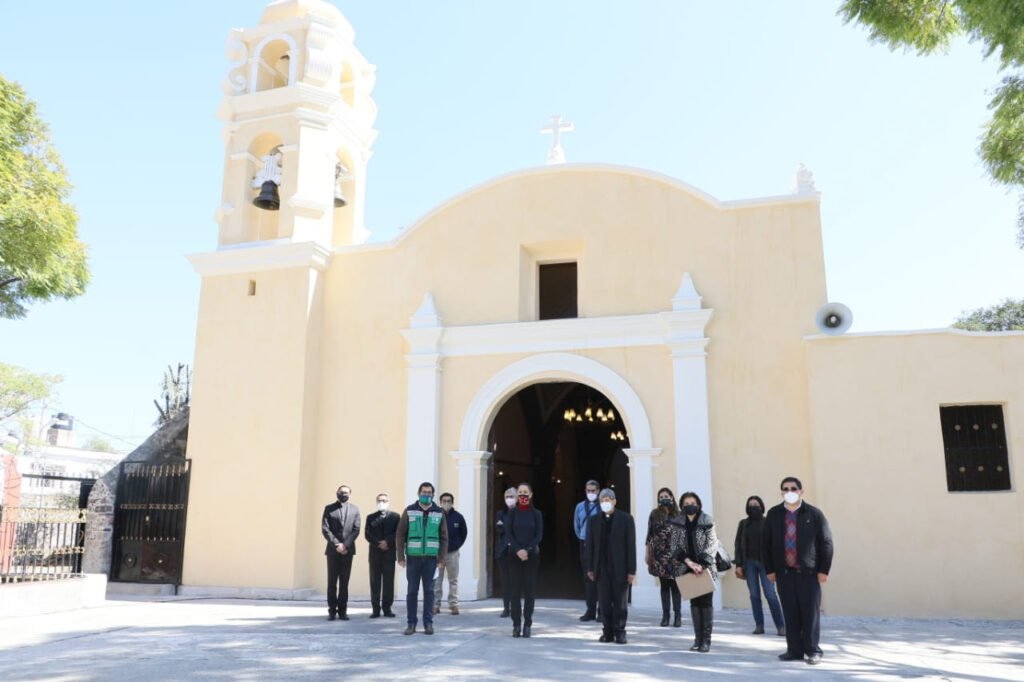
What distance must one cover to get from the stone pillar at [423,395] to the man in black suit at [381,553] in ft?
7.31

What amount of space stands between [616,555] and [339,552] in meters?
3.53

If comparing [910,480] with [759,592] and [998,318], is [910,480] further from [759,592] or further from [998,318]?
A: [998,318]

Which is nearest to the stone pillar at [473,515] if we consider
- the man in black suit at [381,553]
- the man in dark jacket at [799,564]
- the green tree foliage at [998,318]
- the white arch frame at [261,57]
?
the man in black suit at [381,553]

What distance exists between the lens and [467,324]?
41.4ft

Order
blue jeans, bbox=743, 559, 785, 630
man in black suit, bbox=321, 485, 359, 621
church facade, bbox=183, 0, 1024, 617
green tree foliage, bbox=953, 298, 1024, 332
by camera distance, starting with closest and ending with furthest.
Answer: blue jeans, bbox=743, 559, 785, 630, man in black suit, bbox=321, 485, 359, 621, church facade, bbox=183, 0, 1024, 617, green tree foliage, bbox=953, 298, 1024, 332

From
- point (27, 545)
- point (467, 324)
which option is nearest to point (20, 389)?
point (27, 545)

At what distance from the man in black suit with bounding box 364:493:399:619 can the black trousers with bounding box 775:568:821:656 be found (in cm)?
467

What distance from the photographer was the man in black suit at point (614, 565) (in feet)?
25.8

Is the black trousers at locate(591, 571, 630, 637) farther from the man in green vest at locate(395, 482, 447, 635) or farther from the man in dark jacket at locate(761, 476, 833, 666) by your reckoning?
the man in green vest at locate(395, 482, 447, 635)

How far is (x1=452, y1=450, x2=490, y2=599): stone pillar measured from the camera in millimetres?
11680

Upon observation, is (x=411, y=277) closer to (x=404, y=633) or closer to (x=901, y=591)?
(x=404, y=633)

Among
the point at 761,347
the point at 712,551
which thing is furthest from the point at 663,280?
the point at 712,551

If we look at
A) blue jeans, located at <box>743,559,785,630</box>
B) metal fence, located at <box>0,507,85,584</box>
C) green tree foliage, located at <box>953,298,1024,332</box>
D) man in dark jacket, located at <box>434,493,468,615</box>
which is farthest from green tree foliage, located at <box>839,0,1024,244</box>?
green tree foliage, located at <box>953,298,1024,332</box>

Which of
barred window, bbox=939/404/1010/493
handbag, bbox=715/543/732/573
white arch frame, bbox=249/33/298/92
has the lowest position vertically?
handbag, bbox=715/543/732/573
